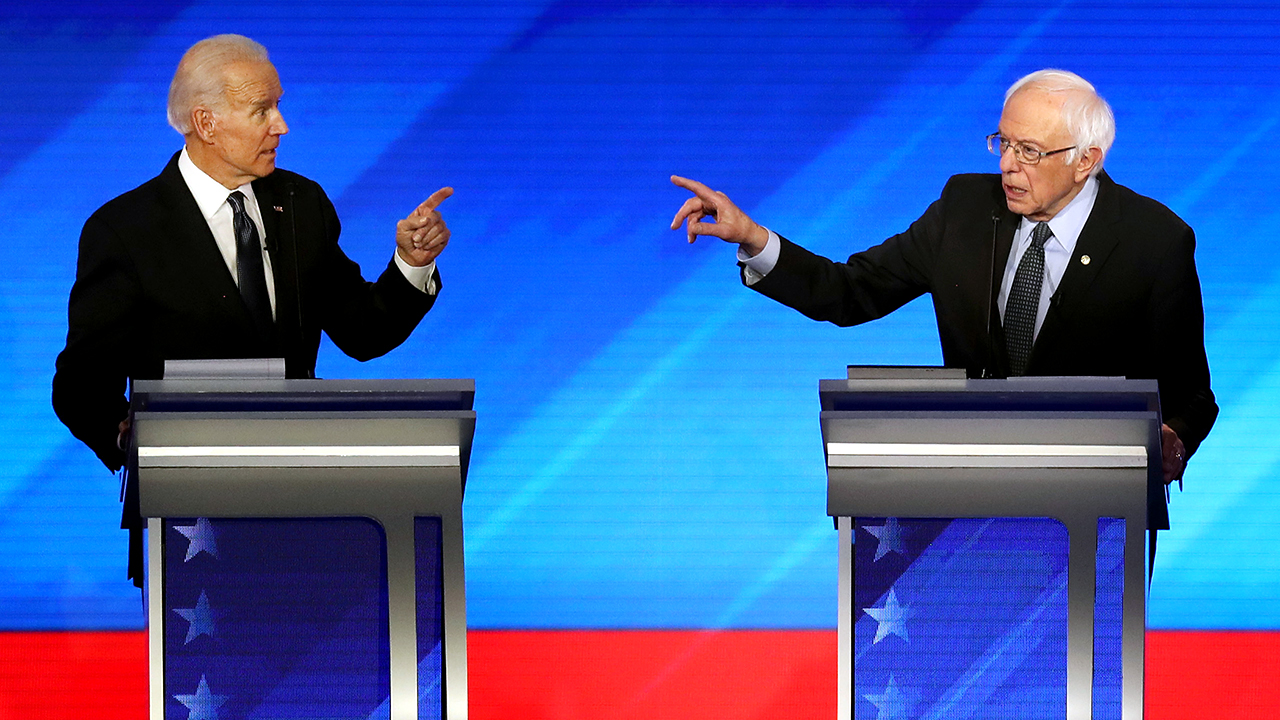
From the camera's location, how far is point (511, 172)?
4.91 meters

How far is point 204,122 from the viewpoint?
302cm

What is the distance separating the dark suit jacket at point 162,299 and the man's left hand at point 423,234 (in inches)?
6.8

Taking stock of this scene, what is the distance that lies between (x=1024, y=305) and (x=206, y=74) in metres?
1.63

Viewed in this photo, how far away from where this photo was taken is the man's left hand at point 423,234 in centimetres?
305

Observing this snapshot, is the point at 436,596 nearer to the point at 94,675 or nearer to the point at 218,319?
the point at 218,319

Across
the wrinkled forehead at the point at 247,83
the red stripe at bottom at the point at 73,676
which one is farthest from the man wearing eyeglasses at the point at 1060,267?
the red stripe at bottom at the point at 73,676

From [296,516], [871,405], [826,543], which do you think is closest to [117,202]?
[296,516]

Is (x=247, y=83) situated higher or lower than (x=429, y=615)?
higher

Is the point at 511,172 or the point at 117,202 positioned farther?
the point at 511,172

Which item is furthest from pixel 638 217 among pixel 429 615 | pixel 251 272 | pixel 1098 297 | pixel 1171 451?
pixel 429 615

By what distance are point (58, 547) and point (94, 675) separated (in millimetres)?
679

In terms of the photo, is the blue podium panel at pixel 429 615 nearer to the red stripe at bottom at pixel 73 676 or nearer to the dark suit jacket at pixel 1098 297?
the dark suit jacket at pixel 1098 297

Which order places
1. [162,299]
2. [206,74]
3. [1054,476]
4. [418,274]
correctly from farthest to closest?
[418,274] → [206,74] → [162,299] → [1054,476]

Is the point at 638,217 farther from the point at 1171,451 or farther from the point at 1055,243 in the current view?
the point at 1171,451
